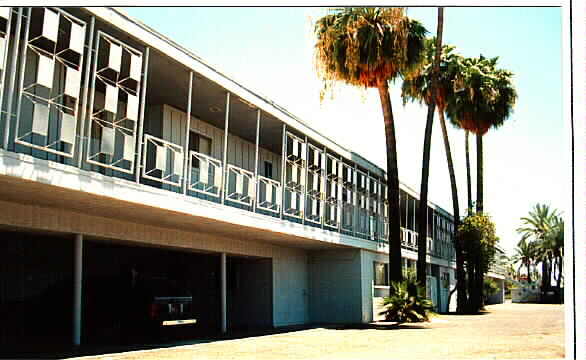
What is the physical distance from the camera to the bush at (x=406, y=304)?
20.9 metres

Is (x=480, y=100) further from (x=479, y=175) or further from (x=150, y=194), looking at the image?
(x=150, y=194)

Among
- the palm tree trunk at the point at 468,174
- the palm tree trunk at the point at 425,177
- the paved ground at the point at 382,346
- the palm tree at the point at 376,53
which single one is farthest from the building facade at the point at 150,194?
the palm tree trunk at the point at 468,174

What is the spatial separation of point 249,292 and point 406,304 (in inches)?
196

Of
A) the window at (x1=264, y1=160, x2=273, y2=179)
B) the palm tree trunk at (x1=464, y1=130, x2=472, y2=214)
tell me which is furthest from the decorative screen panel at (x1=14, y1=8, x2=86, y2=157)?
the palm tree trunk at (x1=464, y1=130, x2=472, y2=214)

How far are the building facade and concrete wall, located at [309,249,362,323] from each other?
35 mm

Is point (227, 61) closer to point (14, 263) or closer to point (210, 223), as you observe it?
point (210, 223)

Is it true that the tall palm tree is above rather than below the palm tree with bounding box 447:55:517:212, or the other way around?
below

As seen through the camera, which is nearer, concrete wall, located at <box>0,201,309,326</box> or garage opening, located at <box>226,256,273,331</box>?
concrete wall, located at <box>0,201,309,326</box>

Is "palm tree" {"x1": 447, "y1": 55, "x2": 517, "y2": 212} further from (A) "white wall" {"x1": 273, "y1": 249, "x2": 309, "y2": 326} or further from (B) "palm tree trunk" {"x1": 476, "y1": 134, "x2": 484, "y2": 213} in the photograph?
(A) "white wall" {"x1": 273, "y1": 249, "x2": 309, "y2": 326}

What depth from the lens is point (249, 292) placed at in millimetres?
19750

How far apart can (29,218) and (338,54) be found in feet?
39.4

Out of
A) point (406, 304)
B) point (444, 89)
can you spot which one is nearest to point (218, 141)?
point (406, 304)

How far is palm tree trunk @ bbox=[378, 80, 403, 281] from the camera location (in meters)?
21.3

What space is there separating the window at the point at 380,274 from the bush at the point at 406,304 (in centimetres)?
249
